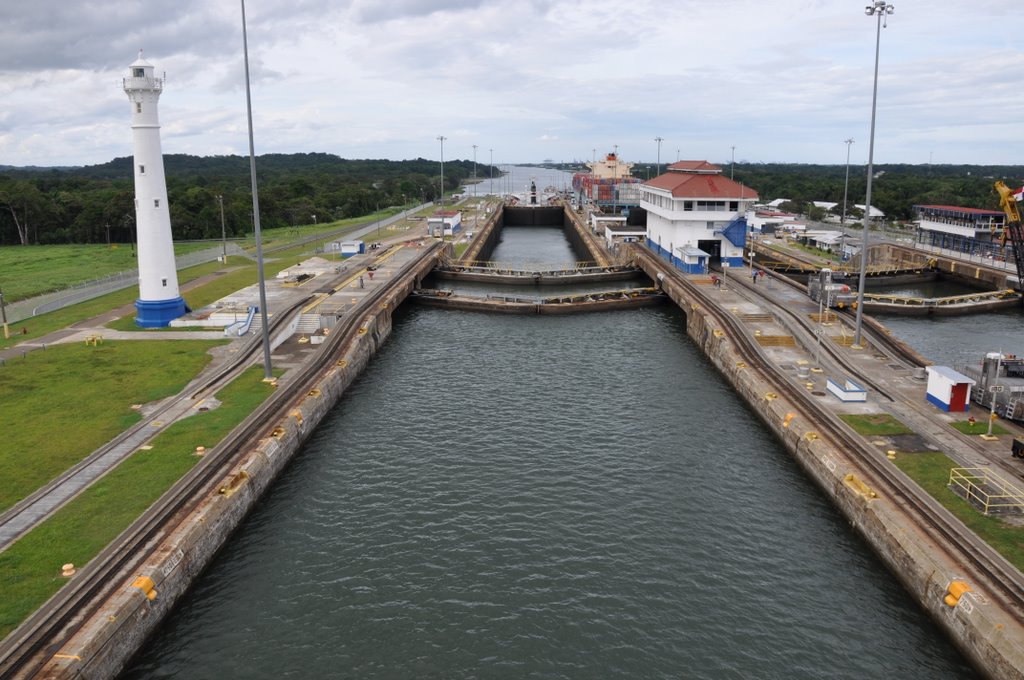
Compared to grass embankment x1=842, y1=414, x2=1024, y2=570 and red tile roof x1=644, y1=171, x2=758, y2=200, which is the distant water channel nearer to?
grass embankment x1=842, y1=414, x2=1024, y2=570

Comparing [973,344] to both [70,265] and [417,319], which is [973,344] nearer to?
[417,319]

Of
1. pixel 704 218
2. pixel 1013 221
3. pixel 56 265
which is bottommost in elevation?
pixel 56 265

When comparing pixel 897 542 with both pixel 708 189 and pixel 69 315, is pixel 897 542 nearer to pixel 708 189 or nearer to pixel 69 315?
pixel 708 189

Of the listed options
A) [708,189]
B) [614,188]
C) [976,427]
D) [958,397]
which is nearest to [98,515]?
[976,427]

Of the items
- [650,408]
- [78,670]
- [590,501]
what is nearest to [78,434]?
[78,670]

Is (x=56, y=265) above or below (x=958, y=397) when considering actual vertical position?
above

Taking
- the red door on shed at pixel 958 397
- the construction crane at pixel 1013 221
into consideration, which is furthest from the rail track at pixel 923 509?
the construction crane at pixel 1013 221

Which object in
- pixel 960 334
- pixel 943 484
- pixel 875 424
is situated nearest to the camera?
pixel 943 484
